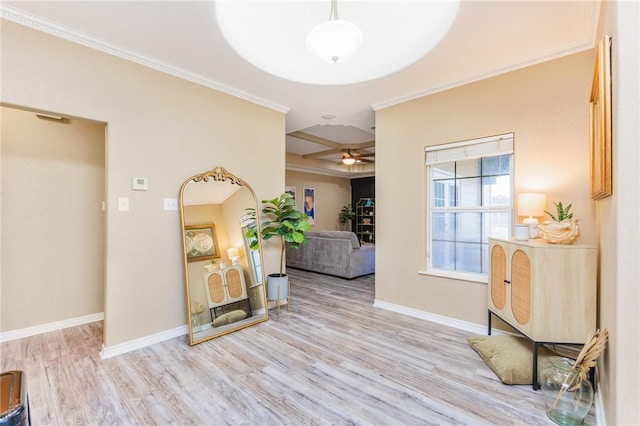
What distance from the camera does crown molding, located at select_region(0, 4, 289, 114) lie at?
2115 mm

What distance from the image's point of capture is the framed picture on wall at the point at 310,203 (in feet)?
27.5

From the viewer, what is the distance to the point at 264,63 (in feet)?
9.62

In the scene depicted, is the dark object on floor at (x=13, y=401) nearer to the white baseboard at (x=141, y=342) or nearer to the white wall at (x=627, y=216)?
the white baseboard at (x=141, y=342)

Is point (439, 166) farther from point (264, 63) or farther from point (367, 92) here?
point (264, 63)

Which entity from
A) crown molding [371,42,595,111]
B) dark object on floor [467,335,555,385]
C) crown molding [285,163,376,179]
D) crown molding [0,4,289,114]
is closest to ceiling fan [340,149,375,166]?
crown molding [285,163,376,179]

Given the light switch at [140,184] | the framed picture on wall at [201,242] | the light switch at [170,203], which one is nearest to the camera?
the light switch at [140,184]

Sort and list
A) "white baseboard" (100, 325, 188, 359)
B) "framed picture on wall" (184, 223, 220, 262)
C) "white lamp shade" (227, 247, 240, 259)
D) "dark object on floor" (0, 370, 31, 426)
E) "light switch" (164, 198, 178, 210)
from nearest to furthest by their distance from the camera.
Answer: "dark object on floor" (0, 370, 31, 426) → "white baseboard" (100, 325, 188, 359) → "light switch" (164, 198, 178, 210) → "framed picture on wall" (184, 223, 220, 262) → "white lamp shade" (227, 247, 240, 259)

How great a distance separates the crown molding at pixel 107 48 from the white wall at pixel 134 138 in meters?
0.05

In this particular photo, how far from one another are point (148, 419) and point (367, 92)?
12.0 feet

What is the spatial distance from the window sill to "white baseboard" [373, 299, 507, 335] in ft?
1.54

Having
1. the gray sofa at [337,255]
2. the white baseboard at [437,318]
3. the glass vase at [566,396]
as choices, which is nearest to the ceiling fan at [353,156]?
the gray sofa at [337,255]

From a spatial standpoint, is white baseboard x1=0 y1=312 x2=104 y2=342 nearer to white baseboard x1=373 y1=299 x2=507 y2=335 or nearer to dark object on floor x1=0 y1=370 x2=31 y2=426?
dark object on floor x1=0 y1=370 x2=31 y2=426

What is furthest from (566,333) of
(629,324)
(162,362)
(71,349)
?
(71,349)

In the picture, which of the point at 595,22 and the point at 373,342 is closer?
the point at 595,22
